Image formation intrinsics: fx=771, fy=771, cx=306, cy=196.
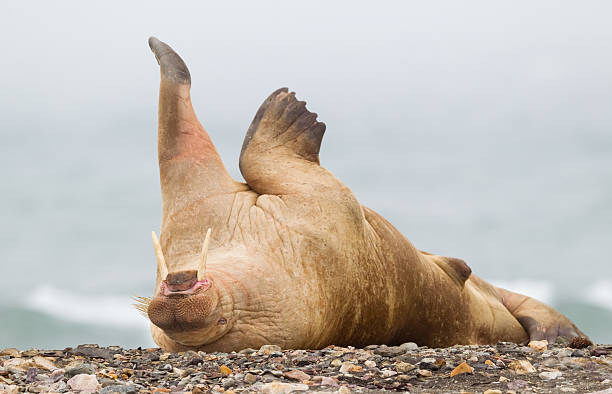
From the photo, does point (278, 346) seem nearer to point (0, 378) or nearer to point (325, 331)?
point (325, 331)

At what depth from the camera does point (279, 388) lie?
15.2ft

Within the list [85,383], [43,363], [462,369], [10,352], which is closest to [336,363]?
[462,369]

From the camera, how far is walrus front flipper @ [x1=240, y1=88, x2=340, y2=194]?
7.81m

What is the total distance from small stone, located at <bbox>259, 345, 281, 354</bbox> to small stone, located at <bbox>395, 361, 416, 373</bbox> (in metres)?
1.14

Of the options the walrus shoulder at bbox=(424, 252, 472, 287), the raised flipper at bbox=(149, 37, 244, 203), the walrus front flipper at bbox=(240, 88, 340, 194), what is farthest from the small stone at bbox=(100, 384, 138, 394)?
the walrus shoulder at bbox=(424, 252, 472, 287)

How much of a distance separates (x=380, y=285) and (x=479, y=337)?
2.42 meters

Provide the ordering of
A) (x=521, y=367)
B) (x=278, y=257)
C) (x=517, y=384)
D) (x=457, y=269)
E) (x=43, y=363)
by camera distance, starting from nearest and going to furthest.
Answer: (x=517, y=384) → (x=521, y=367) → (x=43, y=363) → (x=278, y=257) → (x=457, y=269)

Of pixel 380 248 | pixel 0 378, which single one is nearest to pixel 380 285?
pixel 380 248

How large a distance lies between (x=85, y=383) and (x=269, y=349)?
184cm

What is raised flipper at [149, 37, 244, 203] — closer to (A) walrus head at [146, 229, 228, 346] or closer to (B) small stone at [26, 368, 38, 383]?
(A) walrus head at [146, 229, 228, 346]

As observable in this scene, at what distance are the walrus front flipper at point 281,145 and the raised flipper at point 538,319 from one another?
4.19m

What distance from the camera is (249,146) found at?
8.23m

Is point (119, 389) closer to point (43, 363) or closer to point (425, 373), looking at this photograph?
point (43, 363)

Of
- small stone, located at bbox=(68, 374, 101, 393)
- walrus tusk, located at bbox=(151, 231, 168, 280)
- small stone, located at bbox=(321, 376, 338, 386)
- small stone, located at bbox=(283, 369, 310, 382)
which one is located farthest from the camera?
walrus tusk, located at bbox=(151, 231, 168, 280)
